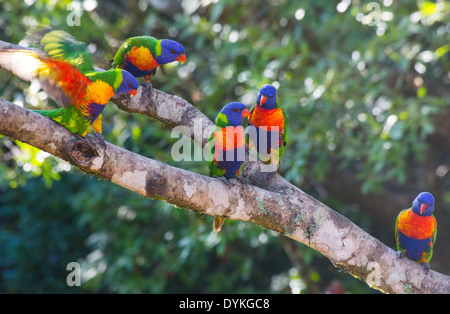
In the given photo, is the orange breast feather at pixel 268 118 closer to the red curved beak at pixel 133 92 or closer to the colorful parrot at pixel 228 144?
the colorful parrot at pixel 228 144

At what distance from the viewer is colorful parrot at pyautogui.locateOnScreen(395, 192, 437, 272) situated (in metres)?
2.93

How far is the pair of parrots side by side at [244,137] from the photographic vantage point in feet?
8.27

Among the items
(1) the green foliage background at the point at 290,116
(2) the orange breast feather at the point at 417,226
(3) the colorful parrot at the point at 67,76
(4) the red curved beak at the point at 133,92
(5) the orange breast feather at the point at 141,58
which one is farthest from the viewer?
(1) the green foliage background at the point at 290,116

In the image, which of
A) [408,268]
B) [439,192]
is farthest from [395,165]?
[408,268]

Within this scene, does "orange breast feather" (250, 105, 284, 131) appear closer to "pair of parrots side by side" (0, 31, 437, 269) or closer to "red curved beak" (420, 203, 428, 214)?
"pair of parrots side by side" (0, 31, 437, 269)

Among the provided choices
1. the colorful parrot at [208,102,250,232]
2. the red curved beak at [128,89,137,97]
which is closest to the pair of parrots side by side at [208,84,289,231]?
the colorful parrot at [208,102,250,232]

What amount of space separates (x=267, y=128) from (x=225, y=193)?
872 millimetres

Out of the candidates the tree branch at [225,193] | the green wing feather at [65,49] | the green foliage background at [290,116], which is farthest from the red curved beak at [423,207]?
the green wing feather at [65,49]

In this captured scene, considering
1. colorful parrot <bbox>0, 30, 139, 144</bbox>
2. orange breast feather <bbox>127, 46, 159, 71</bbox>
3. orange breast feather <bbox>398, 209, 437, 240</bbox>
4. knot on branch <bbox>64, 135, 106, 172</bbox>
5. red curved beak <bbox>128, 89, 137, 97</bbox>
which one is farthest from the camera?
orange breast feather <bbox>398, 209, 437, 240</bbox>

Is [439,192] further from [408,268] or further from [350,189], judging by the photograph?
[408,268]

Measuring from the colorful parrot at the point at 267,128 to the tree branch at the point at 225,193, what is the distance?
0.41 m

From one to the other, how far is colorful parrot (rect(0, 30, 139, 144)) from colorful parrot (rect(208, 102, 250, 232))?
588mm

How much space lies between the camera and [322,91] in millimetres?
3832

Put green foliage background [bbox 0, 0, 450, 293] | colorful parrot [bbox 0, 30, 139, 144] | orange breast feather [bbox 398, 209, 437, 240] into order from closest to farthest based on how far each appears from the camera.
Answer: colorful parrot [bbox 0, 30, 139, 144]
orange breast feather [bbox 398, 209, 437, 240]
green foliage background [bbox 0, 0, 450, 293]
